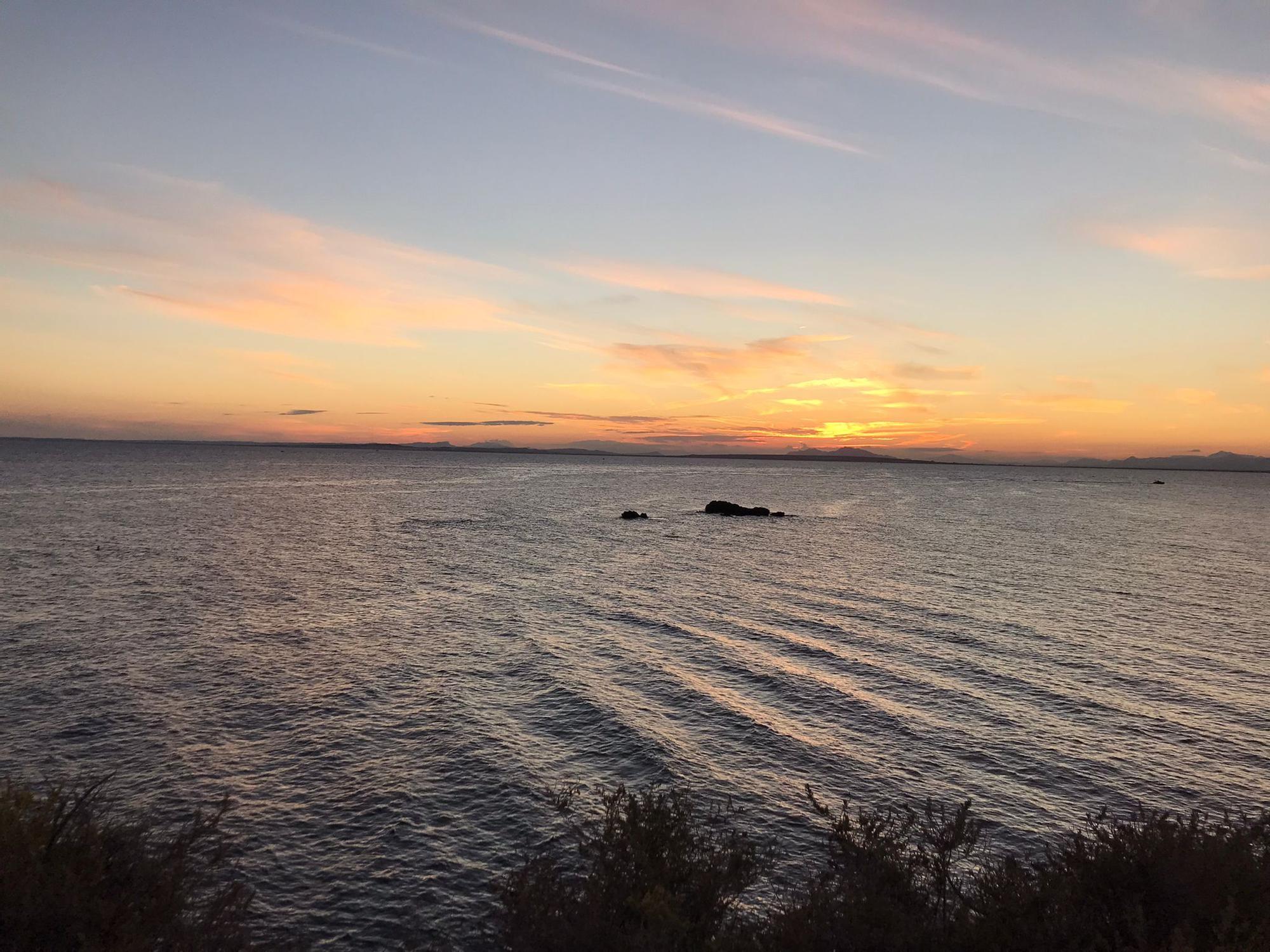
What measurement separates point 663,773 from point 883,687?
459 inches

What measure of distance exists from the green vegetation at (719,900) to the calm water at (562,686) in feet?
13.6

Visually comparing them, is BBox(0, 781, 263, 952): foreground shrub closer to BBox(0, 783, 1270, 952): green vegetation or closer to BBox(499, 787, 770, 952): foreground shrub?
BBox(0, 783, 1270, 952): green vegetation

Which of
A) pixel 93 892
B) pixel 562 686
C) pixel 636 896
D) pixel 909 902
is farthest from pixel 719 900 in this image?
pixel 562 686

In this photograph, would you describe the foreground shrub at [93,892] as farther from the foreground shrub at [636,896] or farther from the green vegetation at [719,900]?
the foreground shrub at [636,896]

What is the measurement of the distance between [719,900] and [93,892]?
31.5 ft

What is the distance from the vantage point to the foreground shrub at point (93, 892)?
9742mm

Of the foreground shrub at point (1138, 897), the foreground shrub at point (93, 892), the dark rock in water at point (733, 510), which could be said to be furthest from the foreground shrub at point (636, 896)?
the dark rock in water at point (733, 510)

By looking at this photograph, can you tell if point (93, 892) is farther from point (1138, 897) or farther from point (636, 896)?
point (1138, 897)

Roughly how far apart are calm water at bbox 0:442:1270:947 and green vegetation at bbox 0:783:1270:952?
13.6ft

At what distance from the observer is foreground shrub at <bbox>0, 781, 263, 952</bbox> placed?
384 inches

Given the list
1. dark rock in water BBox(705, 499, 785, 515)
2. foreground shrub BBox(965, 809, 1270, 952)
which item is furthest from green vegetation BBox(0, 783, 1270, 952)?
dark rock in water BBox(705, 499, 785, 515)

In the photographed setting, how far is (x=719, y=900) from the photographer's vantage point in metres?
12.5

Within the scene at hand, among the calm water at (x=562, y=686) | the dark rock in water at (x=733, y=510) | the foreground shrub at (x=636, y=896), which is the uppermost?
the foreground shrub at (x=636, y=896)

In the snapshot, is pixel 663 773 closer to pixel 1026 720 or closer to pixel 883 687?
pixel 883 687
